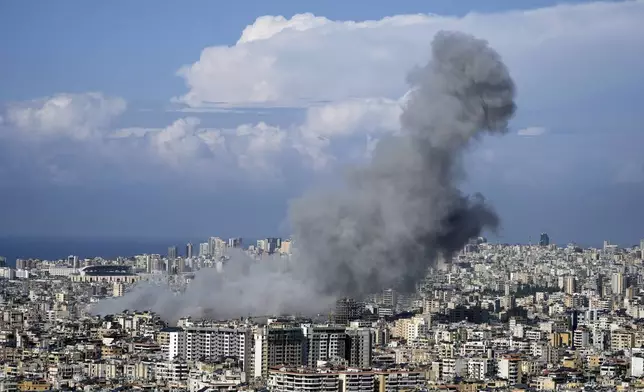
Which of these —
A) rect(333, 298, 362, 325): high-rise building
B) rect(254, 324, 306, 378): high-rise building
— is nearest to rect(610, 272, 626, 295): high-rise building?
rect(333, 298, 362, 325): high-rise building

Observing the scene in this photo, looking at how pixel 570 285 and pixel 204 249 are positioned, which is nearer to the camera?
pixel 570 285

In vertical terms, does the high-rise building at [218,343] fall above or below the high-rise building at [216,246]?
below

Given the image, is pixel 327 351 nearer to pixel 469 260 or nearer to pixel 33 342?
pixel 33 342

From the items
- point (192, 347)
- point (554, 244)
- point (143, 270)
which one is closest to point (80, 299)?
point (143, 270)

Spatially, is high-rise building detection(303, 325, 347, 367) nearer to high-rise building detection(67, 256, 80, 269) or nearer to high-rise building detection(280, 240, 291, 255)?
high-rise building detection(280, 240, 291, 255)

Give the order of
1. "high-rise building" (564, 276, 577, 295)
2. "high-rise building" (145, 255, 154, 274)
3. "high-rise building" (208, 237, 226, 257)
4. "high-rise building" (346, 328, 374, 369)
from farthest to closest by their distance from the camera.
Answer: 1. "high-rise building" (145, 255, 154, 274)
2. "high-rise building" (208, 237, 226, 257)
3. "high-rise building" (564, 276, 577, 295)
4. "high-rise building" (346, 328, 374, 369)

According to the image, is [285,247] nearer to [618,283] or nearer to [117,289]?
[117,289]

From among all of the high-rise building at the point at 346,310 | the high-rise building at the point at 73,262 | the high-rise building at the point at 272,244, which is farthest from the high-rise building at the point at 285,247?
the high-rise building at the point at 73,262

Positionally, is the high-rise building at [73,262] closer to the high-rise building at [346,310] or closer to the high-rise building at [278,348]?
the high-rise building at [346,310]

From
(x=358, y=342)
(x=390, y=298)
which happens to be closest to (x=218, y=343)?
(x=358, y=342)

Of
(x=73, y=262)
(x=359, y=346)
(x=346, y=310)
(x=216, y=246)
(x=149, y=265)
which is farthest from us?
(x=73, y=262)
